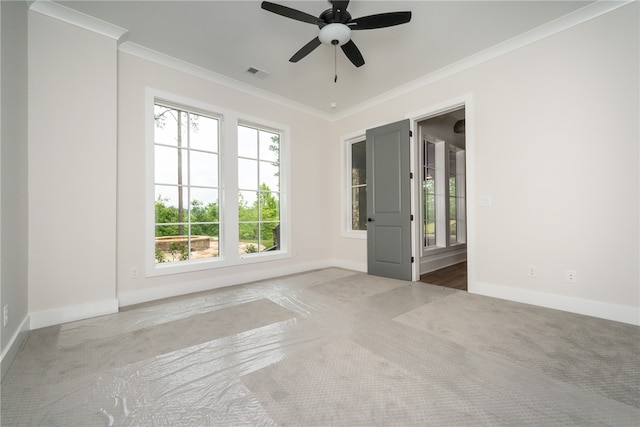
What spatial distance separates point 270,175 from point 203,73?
5.36ft

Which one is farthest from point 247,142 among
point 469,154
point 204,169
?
point 469,154

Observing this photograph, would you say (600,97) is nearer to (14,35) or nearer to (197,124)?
(197,124)

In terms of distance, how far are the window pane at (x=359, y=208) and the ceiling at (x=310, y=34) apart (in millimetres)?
1782

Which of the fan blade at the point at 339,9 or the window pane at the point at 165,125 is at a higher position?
the fan blade at the point at 339,9

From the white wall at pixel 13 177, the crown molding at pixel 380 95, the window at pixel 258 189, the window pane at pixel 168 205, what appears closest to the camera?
the white wall at pixel 13 177

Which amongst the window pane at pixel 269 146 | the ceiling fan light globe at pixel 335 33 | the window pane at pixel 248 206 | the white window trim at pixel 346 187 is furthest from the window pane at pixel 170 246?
the ceiling fan light globe at pixel 335 33

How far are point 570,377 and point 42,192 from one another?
13.4ft

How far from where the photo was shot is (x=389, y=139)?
4086mm

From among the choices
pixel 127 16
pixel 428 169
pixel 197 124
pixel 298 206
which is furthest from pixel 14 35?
pixel 428 169

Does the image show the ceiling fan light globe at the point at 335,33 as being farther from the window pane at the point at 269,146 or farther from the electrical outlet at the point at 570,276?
the electrical outlet at the point at 570,276

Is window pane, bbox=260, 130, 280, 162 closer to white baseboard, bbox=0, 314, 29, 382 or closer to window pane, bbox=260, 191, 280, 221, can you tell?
window pane, bbox=260, 191, 280, 221

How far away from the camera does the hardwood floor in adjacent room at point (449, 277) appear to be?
369 cm

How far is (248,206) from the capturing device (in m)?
4.07

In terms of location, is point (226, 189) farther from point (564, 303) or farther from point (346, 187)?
point (564, 303)
